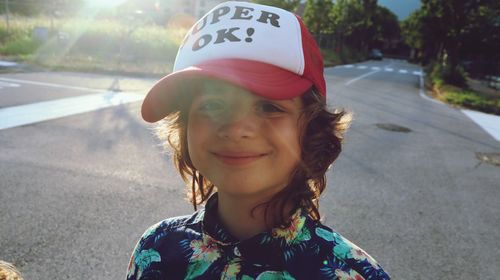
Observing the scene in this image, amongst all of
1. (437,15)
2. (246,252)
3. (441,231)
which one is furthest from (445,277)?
(437,15)

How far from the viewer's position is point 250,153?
1.15 meters

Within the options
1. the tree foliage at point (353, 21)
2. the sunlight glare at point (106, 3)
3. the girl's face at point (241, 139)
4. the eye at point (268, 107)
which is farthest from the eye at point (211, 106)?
the tree foliage at point (353, 21)

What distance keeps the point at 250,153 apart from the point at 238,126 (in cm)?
8

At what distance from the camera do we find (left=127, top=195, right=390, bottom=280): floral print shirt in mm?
1075

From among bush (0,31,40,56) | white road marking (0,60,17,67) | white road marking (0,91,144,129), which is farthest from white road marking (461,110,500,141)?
bush (0,31,40,56)

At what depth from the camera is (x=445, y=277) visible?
2.80m

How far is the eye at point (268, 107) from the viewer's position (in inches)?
46.6

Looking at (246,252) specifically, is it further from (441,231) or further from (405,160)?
(405,160)

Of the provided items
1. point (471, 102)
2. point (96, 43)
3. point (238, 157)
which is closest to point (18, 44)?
point (96, 43)

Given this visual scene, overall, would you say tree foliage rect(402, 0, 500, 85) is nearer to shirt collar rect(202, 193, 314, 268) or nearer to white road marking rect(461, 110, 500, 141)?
white road marking rect(461, 110, 500, 141)

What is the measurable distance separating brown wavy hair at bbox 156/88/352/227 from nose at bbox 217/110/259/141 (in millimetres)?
184

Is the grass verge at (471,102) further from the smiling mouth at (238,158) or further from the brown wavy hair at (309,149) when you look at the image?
the smiling mouth at (238,158)

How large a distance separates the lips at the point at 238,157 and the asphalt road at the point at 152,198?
1684mm

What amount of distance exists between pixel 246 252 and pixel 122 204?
2609 millimetres
